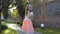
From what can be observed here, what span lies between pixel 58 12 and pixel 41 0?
258 centimetres

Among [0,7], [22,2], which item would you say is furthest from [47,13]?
[0,7]

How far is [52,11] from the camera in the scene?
2512 centimetres

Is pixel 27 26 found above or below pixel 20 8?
above

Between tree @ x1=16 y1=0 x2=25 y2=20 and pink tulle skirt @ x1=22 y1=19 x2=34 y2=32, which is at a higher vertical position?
pink tulle skirt @ x1=22 y1=19 x2=34 y2=32

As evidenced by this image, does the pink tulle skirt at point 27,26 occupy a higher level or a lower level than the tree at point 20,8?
higher

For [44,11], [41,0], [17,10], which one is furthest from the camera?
[17,10]

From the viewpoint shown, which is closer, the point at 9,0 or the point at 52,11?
the point at 9,0

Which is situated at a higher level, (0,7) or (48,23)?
(0,7)

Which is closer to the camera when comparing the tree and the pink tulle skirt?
the pink tulle skirt

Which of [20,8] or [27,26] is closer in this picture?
[27,26]

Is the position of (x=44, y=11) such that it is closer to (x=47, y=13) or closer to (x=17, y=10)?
(x=47, y=13)

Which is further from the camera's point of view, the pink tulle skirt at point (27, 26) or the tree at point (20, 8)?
the tree at point (20, 8)

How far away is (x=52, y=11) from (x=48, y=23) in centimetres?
140

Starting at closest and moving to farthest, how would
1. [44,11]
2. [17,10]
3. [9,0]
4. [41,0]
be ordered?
[9,0]
[44,11]
[41,0]
[17,10]
